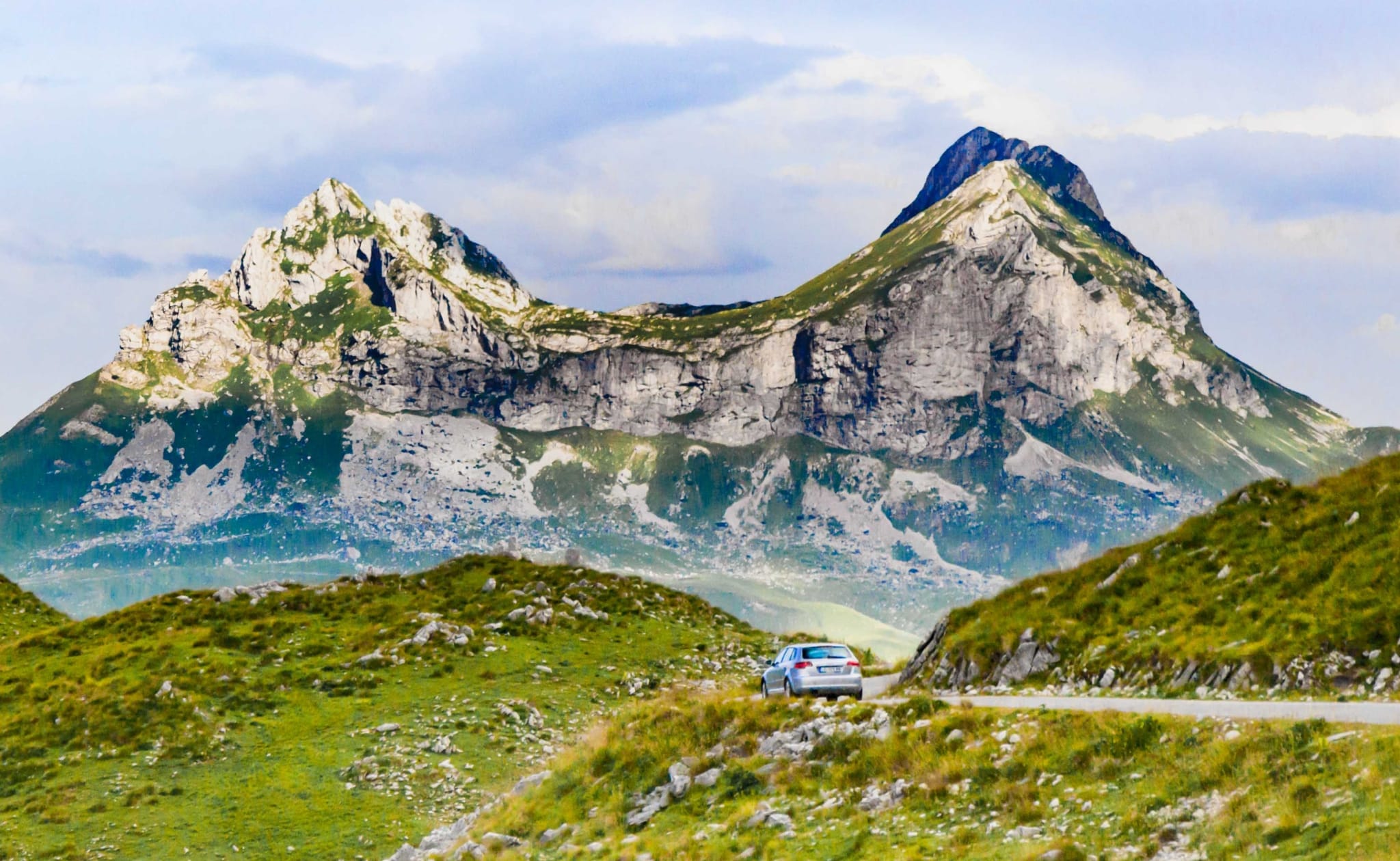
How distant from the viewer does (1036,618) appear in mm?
38500

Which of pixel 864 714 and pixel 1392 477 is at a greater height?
pixel 1392 477

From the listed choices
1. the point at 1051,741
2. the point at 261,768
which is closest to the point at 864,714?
the point at 1051,741

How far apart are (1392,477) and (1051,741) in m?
17.5

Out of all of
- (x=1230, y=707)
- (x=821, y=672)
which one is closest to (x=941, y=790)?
(x=1230, y=707)

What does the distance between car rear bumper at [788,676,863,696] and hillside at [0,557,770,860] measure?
10.4 meters

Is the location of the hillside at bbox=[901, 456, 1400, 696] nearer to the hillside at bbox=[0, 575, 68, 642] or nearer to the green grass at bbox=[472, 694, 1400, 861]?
the green grass at bbox=[472, 694, 1400, 861]

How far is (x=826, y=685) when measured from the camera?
36812 mm

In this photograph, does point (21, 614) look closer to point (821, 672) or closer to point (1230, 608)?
point (821, 672)

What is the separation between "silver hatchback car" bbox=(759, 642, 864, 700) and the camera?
36.8 metres

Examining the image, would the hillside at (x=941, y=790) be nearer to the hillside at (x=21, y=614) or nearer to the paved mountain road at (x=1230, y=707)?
the paved mountain road at (x=1230, y=707)

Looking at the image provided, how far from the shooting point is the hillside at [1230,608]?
89.4ft

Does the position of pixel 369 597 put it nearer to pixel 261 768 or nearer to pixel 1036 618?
pixel 261 768

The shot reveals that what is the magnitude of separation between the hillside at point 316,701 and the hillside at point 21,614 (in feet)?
30.2

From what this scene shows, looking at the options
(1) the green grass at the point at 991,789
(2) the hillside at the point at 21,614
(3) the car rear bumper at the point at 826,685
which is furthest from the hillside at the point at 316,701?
(3) the car rear bumper at the point at 826,685
